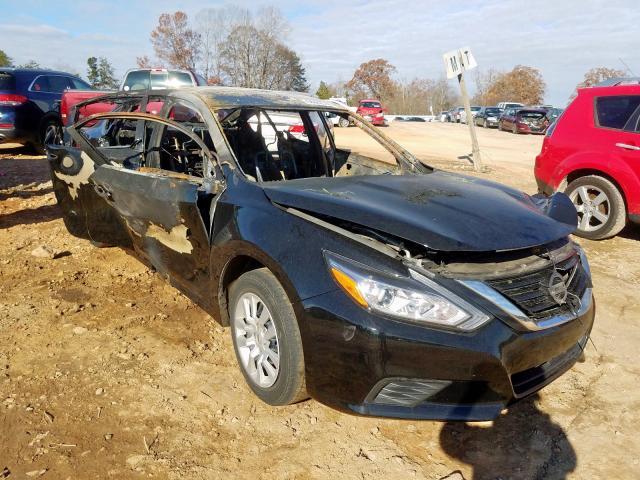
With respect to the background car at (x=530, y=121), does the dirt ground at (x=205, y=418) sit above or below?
below

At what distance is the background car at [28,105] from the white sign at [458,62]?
840 centimetres

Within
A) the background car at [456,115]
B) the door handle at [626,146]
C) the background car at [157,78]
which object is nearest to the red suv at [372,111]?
the background car at [456,115]

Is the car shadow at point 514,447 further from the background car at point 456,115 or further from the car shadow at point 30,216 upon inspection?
the background car at point 456,115

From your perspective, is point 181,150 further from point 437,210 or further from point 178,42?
point 178,42

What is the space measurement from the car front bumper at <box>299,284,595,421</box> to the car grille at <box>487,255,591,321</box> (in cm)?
10

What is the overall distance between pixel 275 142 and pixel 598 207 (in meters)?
4.09

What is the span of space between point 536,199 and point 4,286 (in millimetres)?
4181

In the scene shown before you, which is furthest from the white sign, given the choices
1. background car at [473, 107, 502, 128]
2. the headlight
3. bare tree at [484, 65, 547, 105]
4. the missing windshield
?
bare tree at [484, 65, 547, 105]

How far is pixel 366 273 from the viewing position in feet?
7.20

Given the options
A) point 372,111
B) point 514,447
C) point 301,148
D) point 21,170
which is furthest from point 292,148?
point 372,111

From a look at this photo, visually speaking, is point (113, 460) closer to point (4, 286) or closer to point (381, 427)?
point (381, 427)

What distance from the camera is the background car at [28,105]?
33.4 feet

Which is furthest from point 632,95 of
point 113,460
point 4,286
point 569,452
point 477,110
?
point 477,110

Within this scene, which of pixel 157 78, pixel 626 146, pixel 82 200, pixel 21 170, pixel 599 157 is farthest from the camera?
pixel 157 78
